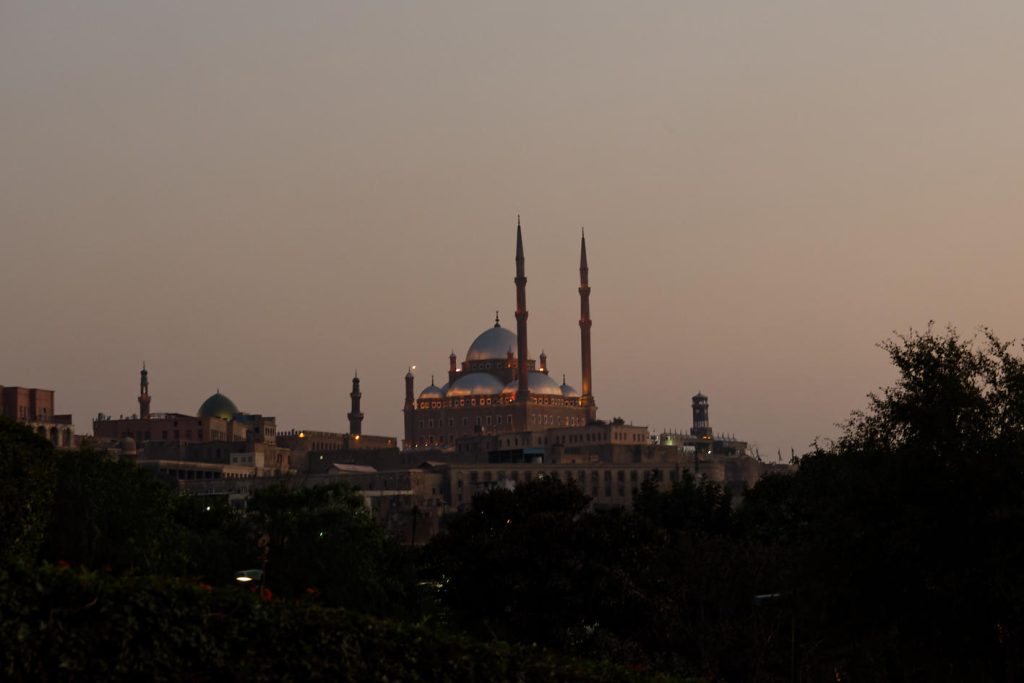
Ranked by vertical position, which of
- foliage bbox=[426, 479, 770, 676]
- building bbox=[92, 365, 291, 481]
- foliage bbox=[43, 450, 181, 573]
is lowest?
foliage bbox=[426, 479, 770, 676]

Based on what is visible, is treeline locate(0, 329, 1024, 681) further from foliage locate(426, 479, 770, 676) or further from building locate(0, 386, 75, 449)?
building locate(0, 386, 75, 449)

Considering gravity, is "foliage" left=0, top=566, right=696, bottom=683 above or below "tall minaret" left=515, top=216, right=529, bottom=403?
below

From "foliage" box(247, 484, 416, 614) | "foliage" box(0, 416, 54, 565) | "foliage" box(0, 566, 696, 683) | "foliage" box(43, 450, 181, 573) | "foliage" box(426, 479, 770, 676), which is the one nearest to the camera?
"foliage" box(0, 566, 696, 683)

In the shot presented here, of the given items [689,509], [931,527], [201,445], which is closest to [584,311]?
[201,445]

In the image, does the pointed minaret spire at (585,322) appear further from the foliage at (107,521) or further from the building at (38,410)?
the foliage at (107,521)

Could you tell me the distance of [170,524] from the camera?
36281 mm

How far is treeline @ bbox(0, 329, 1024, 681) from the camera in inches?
1048

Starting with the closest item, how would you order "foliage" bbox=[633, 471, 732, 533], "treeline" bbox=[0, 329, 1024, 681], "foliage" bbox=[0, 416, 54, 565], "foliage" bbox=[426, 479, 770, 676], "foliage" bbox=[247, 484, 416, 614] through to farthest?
"foliage" bbox=[0, 416, 54, 565], "treeline" bbox=[0, 329, 1024, 681], "foliage" bbox=[426, 479, 770, 676], "foliage" bbox=[247, 484, 416, 614], "foliage" bbox=[633, 471, 732, 533]

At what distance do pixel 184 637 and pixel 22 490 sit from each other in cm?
883

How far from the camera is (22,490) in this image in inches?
912

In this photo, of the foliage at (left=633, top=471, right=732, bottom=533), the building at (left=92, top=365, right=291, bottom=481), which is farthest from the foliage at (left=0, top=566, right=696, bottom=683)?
the building at (left=92, top=365, right=291, bottom=481)

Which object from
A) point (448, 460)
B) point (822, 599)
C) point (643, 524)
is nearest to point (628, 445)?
point (448, 460)

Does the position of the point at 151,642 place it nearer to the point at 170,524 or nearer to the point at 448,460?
the point at 170,524

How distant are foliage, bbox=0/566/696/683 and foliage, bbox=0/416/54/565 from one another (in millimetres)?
6905
